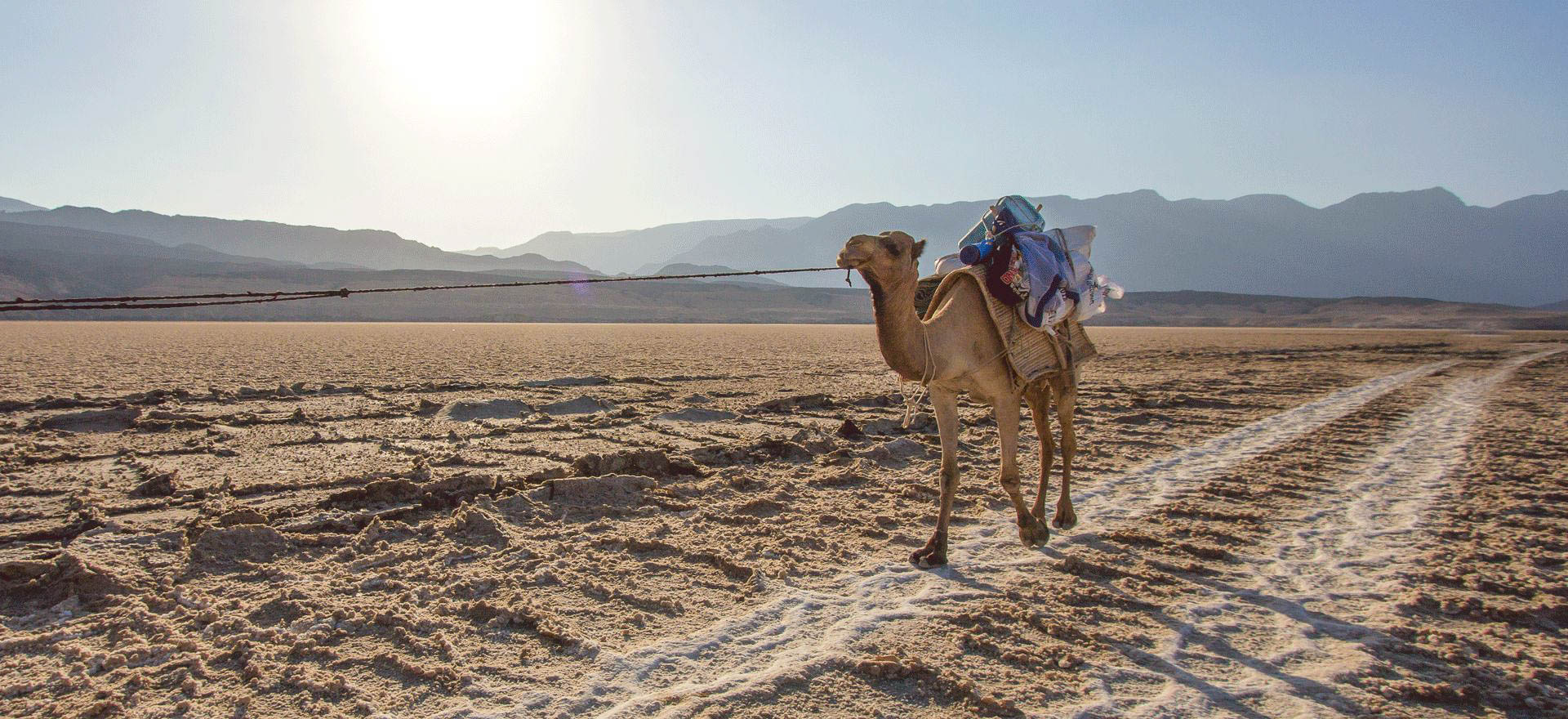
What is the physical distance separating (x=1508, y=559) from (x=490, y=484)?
6.84m

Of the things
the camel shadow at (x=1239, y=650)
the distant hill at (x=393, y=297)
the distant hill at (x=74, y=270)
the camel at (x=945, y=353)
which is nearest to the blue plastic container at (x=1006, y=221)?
the camel at (x=945, y=353)

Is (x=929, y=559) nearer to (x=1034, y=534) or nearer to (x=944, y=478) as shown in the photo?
(x=944, y=478)

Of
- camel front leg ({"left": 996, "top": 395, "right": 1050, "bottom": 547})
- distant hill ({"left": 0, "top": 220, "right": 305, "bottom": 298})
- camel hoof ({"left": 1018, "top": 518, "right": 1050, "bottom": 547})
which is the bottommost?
camel hoof ({"left": 1018, "top": 518, "right": 1050, "bottom": 547})

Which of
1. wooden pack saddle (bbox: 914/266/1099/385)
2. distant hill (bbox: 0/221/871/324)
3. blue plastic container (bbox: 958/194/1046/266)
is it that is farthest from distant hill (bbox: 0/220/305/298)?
wooden pack saddle (bbox: 914/266/1099/385)

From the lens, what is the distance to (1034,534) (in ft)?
16.5

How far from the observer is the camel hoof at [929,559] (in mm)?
4703

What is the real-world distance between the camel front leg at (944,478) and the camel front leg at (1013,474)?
31cm

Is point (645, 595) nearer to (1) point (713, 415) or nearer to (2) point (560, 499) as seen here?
(2) point (560, 499)

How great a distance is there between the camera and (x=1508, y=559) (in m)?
4.76

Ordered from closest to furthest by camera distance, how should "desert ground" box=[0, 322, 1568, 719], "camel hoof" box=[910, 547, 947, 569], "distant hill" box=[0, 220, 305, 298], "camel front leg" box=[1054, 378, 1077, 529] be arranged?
"desert ground" box=[0, 322, 1568, 719] → "camel hoof" box=[910, 547, 947, 569] → "camel front leg" box=[1054, 378, 1077, 529] → "distant hill" box=[0, 220, 305, 298]

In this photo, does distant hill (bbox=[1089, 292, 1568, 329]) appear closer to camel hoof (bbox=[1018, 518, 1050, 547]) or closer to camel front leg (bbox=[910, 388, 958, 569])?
camel hoof (bbox=[1018, 518, 1050, 547])

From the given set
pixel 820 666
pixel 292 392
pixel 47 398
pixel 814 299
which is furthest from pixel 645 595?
pixel 814 299

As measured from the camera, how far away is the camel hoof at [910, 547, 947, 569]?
470 cm

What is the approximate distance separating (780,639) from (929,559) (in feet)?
4.42
